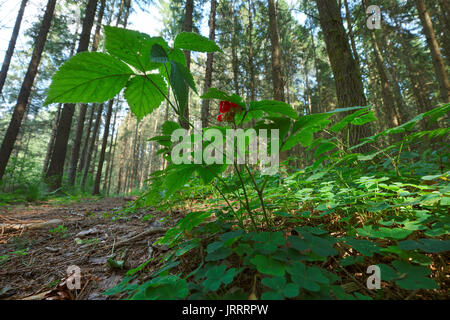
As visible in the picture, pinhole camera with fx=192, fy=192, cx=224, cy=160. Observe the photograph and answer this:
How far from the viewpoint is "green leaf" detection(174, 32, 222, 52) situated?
0.94m

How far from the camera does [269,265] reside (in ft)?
2.20

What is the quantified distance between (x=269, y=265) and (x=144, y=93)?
1066 mm

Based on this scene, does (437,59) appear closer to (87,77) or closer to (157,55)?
(157,55)

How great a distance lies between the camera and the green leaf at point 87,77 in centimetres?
89

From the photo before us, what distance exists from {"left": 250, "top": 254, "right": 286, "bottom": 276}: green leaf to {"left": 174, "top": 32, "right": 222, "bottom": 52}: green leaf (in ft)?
3.14

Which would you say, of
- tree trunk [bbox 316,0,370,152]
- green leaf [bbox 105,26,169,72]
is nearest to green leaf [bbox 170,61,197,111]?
green leaf [bbox 105,26,169,72]

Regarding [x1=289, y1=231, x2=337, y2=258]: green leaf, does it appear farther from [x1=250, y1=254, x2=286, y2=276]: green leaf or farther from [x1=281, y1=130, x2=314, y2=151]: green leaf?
[x1=281, y1=130, x2=314, y2=151]: green leaf

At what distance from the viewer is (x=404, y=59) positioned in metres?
11.4

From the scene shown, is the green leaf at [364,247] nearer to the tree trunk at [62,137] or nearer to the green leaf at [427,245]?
the green leaf at [427,245]

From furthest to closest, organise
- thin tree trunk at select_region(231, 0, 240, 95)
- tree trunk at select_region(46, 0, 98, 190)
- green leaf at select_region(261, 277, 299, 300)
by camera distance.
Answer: thin tree trunk at select_region(231, 0, 240, 95)
tree trunk at select_region(46, 0, 98, 190)
green leaf at select_region(261, 277, 299, 300)

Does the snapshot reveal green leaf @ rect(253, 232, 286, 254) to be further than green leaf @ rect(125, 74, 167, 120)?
No
